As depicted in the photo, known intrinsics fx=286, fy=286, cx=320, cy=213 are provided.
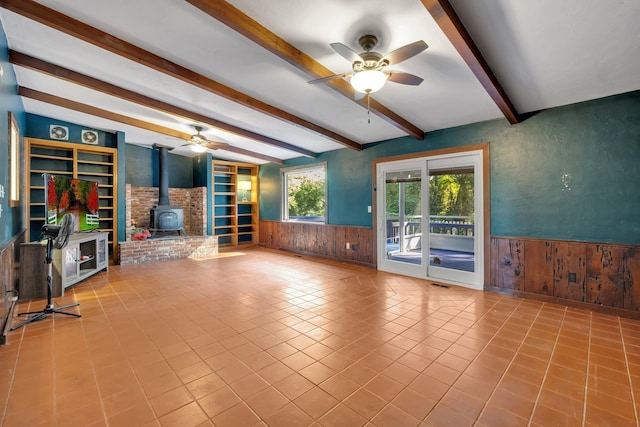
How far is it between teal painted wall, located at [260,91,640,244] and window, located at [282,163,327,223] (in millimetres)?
3287

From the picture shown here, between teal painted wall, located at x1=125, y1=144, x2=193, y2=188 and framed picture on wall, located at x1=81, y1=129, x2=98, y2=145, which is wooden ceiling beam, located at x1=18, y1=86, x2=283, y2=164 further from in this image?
teal painted wall, located at x1=125, y1=144, x2=193, y2=188

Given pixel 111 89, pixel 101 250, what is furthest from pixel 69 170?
pixel 111 89

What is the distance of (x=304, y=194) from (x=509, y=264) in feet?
16.9

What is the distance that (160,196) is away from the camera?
7.46 m

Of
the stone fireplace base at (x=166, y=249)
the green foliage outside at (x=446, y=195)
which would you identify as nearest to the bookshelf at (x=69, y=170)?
the stone fireplace base at (x=166, y=249)

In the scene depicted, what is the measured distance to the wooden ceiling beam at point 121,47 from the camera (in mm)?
2627

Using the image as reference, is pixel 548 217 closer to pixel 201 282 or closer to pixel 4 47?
pixel 201 282

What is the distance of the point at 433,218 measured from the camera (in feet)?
16.2

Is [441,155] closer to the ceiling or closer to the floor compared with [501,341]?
closer to the ceiling

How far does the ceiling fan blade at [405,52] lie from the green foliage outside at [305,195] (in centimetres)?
490

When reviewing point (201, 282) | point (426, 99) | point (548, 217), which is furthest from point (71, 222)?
Result: point (548, 217)

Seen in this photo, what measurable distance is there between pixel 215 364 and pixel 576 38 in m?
4.10

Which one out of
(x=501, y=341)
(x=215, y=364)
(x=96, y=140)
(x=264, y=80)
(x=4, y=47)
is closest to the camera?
(x=215, y=364)

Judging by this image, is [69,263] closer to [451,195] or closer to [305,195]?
[305,195]
